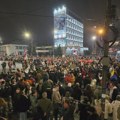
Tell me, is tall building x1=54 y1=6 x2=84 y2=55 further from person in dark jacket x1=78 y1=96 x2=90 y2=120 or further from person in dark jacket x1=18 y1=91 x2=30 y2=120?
person in dark jacket x1=78 y1=96 x2=90 y2=120

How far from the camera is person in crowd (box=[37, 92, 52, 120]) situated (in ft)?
32.3

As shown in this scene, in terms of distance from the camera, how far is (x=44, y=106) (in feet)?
32.2

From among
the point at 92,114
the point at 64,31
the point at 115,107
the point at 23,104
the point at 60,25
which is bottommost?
the point at 92,114

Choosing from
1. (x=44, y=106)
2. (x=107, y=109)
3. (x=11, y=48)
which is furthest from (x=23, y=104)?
(x=11, y=48)

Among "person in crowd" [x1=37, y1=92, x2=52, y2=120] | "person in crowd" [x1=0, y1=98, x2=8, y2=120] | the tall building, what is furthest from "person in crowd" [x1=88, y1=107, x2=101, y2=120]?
the tall building

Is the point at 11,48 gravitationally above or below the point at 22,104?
above

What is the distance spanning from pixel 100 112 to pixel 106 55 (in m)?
→ 2.31

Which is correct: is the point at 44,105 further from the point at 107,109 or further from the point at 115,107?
the point at 115,107

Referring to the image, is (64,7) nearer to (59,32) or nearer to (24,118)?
(59,32)

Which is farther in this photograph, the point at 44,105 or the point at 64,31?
the point at 64,31

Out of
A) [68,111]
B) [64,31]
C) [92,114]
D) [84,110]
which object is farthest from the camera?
[64,31]

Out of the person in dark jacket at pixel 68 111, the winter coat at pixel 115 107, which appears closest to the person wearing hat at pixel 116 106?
the winter coat at pixel 115 107

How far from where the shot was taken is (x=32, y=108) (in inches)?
428

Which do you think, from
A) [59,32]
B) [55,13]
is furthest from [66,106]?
[55,13]
